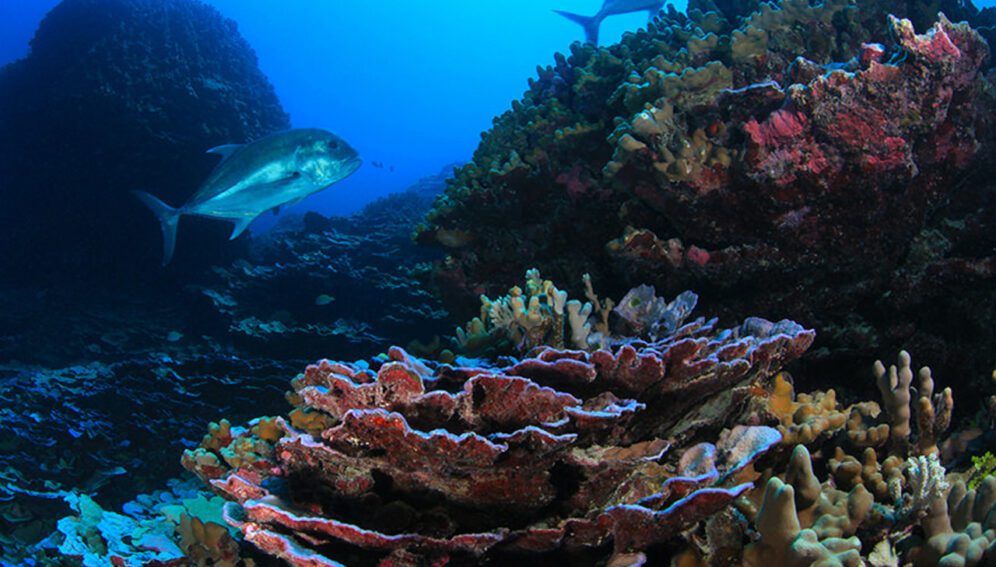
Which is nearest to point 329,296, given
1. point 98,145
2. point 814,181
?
point 98,145

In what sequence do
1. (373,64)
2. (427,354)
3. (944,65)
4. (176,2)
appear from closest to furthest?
(944,65), (427,354), (176,2), (373,64)

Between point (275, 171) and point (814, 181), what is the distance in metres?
4.73

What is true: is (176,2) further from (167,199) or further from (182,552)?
(182,552)

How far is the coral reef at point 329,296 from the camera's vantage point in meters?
7.21

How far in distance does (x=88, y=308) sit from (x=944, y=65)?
1131 centimetres

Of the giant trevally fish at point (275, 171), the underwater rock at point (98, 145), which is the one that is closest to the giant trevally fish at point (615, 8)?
the giant trevally fish at point (275, 171)

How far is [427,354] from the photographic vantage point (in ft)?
13.3

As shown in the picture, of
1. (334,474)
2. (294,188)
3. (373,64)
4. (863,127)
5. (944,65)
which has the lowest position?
(334,474)

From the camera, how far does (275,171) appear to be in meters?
5.28

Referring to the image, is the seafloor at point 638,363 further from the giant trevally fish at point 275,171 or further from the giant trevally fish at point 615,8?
the giant trevally fish at point 615,8

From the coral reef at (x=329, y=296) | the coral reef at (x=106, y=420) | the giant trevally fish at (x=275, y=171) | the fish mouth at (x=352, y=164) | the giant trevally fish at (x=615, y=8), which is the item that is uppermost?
the giant trevally fish at (x=615, y=8)

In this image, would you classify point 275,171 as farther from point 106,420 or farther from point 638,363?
point 638,363

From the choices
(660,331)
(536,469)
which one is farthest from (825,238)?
(536,469)

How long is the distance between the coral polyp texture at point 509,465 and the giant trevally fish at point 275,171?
379 cm
